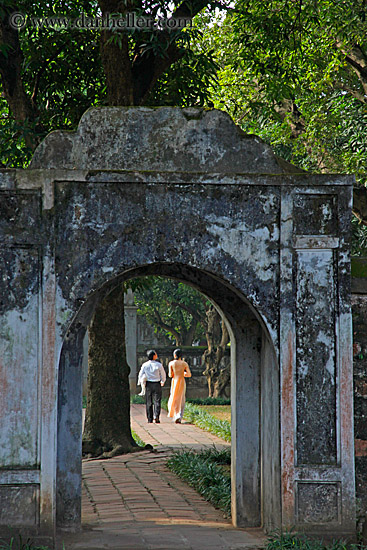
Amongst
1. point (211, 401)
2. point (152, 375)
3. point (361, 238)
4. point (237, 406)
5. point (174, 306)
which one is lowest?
point (211, 401)

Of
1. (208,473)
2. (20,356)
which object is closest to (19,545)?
(20,356)

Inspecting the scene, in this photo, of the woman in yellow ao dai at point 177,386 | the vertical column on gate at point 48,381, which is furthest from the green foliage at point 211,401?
the vertical column on gate at point 48,381

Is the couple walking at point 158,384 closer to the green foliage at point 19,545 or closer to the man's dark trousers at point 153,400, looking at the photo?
the man's dark trousers at point 153,400

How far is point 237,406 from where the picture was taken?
6.20m

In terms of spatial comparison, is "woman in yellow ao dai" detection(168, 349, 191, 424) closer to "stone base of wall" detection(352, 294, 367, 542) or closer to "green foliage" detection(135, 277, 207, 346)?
"green foliage" detection(135, 277, 207, 346)

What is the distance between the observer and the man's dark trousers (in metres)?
14.8

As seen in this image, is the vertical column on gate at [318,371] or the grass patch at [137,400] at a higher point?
the vertical column on gate at [318,371]

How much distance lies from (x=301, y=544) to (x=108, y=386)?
5.41 meters

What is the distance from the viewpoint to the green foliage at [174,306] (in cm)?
2378

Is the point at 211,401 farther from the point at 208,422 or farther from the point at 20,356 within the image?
the point at 20,356

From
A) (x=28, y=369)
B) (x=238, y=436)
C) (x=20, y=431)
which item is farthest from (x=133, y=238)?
(x=238, y=436)

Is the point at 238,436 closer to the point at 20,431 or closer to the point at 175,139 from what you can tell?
the point at 20,431

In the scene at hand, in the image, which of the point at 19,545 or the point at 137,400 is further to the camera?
the point at 137,400

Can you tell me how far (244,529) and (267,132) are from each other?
35.0 ft
